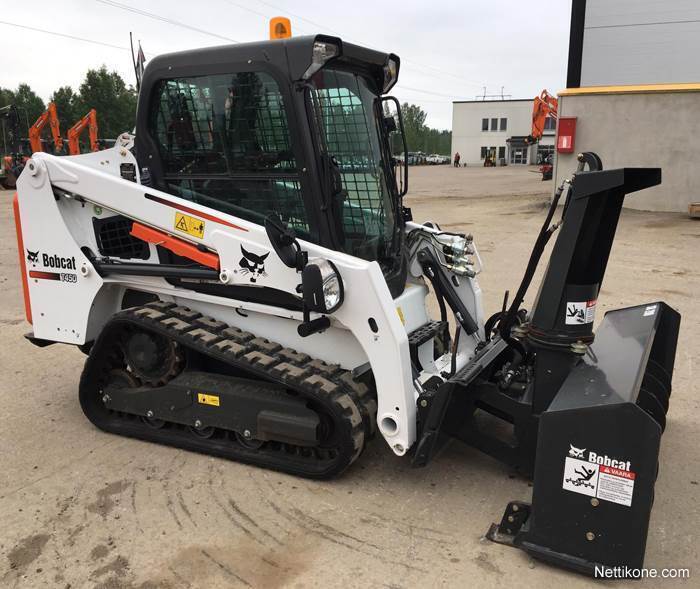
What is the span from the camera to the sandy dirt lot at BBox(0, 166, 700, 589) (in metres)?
2.76

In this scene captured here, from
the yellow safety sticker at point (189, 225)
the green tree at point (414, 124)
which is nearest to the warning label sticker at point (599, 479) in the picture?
the yellow safety sticker at point (189, 225)

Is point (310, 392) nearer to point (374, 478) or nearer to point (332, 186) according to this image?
point (374, 478)

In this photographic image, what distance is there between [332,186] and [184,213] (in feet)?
2.85

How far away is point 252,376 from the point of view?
12.4 ft

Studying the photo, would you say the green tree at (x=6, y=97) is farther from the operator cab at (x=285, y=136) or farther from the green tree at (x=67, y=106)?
the operator cab at (x=285, y=136)

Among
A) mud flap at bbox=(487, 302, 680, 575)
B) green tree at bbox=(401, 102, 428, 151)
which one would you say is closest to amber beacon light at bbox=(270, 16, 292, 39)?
mud flap at bbox=(487, 302, 680, 575)

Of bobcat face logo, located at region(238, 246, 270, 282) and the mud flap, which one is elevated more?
bobcat face logo, located at region(238, 246, 270, 282)

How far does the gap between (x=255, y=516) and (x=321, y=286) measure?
1199 millimetres

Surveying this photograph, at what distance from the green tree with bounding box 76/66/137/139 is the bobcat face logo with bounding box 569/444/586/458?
198 ft

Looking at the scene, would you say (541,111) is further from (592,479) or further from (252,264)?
(592,479)

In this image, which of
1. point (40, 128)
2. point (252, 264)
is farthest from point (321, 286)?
point (40, 128)

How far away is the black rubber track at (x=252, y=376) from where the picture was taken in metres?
3.31

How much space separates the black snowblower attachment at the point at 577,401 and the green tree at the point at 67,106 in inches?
2483

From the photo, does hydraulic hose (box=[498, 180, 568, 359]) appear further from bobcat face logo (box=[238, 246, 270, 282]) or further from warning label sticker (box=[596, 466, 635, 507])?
bobcat face logo (box=[238, 246, 270, 282])
